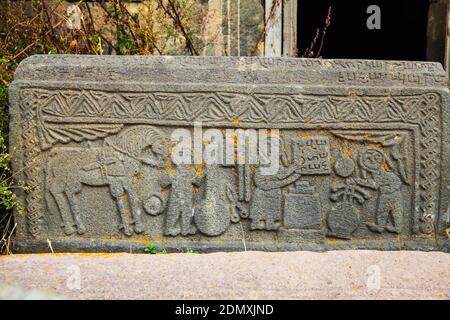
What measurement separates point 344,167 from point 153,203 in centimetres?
117

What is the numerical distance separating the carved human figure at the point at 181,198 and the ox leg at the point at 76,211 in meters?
0.51

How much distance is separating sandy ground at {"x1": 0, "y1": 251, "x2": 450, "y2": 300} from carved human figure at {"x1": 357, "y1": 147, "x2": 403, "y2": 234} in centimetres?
23

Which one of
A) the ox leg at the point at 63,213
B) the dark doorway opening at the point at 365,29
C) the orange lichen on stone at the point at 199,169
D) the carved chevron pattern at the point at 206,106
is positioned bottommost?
the ox leg at the point at 63,213

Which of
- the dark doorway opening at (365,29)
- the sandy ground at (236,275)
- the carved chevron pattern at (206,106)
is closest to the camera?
the sandy ground at (236,275)

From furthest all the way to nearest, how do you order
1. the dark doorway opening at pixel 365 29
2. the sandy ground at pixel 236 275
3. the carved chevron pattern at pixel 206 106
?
the dark doorway opening at pixel 365 29 → the carved chevron pattern at pixel 206 106 → the sandy ground at pixel 236 275

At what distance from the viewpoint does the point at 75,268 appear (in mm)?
2975

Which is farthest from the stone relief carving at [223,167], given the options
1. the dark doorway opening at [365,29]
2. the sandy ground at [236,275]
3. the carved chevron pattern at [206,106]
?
the dark doorway opening at [365,29]

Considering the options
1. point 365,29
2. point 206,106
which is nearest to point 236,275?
point 206,106

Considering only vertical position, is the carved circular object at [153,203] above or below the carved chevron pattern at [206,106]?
below

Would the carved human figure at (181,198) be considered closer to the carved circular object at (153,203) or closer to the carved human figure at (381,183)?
the carved circular object at (153,203)

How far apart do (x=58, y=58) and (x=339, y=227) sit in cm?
198

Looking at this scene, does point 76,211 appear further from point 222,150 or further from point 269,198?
point 269,198

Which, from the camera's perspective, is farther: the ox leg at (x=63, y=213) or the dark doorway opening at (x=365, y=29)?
the dark doorway opening at (x=365, y=29)

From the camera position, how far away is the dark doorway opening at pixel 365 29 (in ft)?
27.5
